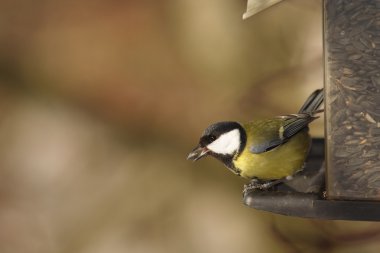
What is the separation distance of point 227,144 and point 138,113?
0.62 meters

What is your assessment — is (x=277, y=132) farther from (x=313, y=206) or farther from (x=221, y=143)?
(x=313, y=206)

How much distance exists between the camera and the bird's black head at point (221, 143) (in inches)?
65.5

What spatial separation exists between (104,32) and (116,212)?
25.9 inches

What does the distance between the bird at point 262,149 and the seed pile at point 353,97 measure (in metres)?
0.30

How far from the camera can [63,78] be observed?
87.6 inches

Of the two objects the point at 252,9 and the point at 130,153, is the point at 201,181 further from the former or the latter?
the point at 252,9

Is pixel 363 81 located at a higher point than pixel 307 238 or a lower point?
higher

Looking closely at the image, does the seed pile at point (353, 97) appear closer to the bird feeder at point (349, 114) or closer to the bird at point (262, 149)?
the bird feeder at point (349, 114)

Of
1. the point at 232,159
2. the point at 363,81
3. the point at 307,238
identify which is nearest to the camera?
the point at 363,81

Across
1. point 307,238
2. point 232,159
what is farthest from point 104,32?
point 307,238

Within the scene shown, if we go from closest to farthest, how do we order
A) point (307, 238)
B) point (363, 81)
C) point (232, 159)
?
1. point (363, 81)
2. point (232, 159)
3. point (307, 238)

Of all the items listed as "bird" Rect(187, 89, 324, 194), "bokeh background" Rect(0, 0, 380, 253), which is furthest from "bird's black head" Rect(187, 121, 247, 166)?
"bokeh background" Rect(0, 0, 380, 253)

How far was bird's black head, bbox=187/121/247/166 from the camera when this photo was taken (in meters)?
1.66

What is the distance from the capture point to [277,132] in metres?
1.71
